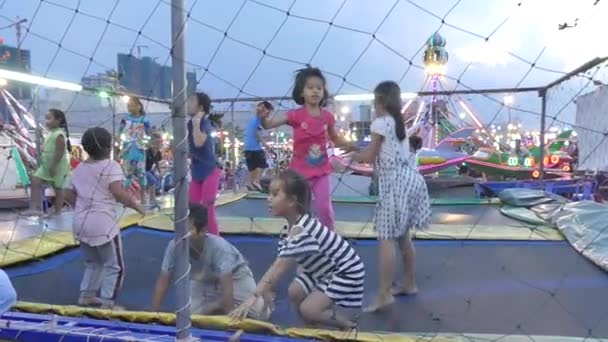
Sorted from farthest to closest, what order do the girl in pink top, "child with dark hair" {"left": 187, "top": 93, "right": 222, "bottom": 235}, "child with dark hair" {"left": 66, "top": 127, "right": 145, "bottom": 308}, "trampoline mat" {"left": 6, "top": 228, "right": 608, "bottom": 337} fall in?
1. "child with dark hair" {"left": 187, "top": 93, "right": 222, "bottom": 235}
2. the girl in pink top
3. "child with dark hair" {"left": 66, "top": 127, "right": 145, "bottom": 308}
4. "trampoline mat" {"left": 6, "top": 228, "right": 608, "bottom": 337}

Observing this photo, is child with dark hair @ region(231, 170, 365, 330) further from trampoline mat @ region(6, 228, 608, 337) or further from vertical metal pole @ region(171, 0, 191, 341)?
vertical metal pole @ region(171, 0, 191, 341)

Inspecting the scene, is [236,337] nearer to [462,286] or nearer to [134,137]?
[462,286]

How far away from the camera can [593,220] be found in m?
2.73

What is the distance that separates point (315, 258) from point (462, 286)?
75 centimetres

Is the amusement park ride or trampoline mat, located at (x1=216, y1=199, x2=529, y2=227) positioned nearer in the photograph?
trampoline mat, located at (x1=216, y1=199, x2=529, y2=227)

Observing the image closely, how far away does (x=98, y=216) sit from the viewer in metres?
1.83

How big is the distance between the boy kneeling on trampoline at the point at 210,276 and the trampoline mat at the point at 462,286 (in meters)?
0.15

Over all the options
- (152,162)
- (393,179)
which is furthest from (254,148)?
(393,179)

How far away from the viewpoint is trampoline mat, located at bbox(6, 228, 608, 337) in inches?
62.1

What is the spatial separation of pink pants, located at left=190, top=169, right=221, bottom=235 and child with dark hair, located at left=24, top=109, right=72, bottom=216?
54.1 inches

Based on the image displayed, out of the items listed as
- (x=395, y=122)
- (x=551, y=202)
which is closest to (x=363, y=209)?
(x=551, y=202)

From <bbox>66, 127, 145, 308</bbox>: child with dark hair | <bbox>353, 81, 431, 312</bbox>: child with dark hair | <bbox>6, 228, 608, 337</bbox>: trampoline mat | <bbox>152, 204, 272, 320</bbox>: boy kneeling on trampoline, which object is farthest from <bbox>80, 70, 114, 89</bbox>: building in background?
<bbox>353, 81, 431, 312</bbox>: child with dark hair

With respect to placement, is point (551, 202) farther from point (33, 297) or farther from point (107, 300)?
point (33, 297)

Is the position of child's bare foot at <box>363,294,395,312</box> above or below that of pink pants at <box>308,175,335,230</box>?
below
